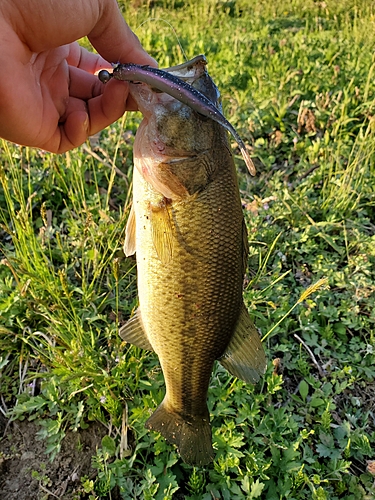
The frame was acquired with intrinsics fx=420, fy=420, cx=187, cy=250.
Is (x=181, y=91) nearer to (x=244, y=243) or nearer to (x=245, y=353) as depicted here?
(x=244, y=243)

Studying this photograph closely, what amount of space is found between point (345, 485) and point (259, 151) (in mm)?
2810

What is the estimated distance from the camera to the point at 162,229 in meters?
1.56

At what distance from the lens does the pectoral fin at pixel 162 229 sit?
1558 mm

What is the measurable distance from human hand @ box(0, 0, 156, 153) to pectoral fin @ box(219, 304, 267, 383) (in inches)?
45.0

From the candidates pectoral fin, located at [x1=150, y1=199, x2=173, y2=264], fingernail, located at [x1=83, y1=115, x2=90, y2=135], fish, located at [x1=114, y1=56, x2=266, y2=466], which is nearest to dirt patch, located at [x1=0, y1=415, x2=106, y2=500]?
fish, located at [x1=114, y1=56, x2=266, y2=466]

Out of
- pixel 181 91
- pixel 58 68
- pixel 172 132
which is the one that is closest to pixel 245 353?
pixel 172 132

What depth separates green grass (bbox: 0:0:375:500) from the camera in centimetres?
205

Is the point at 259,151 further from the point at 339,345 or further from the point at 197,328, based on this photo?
the point at 197,328

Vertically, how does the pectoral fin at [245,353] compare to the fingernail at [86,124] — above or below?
below

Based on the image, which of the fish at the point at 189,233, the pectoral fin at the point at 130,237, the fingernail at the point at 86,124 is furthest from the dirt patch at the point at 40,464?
the fingernail at the point at 86,124

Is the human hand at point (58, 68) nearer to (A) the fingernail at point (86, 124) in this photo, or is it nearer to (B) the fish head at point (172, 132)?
(A) the fingernail at point (86, 124)

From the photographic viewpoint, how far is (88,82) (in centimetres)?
216

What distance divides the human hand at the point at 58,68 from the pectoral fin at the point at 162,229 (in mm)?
613

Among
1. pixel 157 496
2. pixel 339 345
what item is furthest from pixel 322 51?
pixel 157 496
